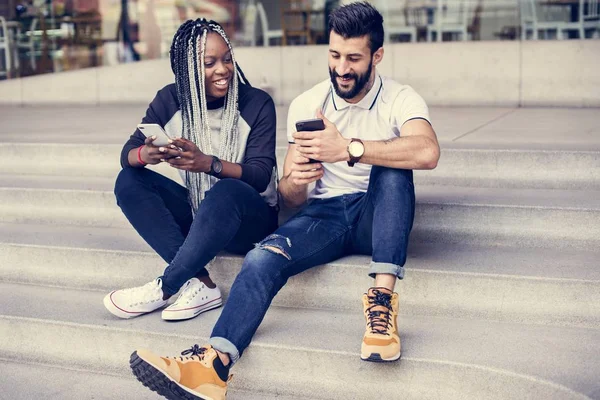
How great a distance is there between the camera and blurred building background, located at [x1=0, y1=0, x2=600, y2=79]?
750 cm

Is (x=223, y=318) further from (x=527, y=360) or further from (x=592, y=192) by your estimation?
(x=592, y=192)

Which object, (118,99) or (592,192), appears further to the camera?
(118,99)

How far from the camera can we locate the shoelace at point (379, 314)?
277 centimetres

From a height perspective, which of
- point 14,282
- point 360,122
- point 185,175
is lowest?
point 14,282

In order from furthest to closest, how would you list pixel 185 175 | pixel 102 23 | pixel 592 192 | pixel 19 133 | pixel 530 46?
pixel 102 23, pixel 530 46, pixel 19 133, pixel 592 192, pixel 185 175

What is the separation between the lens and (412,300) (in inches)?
128

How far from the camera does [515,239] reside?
3557 millimetres

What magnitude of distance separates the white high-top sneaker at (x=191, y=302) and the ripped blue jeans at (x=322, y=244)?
36cm

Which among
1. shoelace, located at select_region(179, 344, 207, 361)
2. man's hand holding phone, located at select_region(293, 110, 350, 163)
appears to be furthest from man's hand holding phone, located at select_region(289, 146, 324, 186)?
shoelace, located at select_region(179, 344, 207, 361)

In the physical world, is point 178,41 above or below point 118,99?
above

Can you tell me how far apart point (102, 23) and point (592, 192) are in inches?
271

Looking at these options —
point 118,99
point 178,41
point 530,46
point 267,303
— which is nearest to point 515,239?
point 267,303

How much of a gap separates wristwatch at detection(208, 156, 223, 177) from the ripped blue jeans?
0.33 meters

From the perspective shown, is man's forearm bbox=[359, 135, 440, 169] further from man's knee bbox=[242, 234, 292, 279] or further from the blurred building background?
the blurred building background
